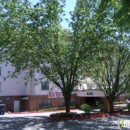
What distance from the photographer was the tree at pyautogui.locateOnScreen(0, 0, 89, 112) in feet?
56.1

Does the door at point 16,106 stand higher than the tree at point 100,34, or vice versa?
the tree at point 100,34

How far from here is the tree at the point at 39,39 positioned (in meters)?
17.1

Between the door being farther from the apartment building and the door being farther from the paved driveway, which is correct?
the paved driveway

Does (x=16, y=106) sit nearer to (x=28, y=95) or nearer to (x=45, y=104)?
(x=28, y=95)

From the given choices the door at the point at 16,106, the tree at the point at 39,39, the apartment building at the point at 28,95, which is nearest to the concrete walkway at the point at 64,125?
the tree at the point at 39,39

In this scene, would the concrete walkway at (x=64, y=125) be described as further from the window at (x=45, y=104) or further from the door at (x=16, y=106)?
the door at (x=16, y=106)

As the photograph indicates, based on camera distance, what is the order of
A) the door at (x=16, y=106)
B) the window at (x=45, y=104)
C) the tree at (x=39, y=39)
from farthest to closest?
the door at (x=16, y=106) < the window at (x=45, y=104) < the tree at (x=39, y=39)

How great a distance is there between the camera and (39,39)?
18.0 m

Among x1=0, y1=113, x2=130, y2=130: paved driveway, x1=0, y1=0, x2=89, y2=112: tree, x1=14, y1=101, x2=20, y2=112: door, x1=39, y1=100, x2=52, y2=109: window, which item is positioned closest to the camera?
x1=0, y1=113, x2=130, y2=130: paved driveway

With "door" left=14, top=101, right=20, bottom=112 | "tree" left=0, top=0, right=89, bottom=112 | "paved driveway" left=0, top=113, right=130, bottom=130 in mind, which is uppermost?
"tree" left=0, top=0, right=89, bottom=112

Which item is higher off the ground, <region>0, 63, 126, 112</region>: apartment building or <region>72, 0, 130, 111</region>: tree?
<region>72, 0, 130, 111</region>: tree

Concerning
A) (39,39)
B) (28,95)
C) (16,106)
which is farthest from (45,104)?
(39,39)

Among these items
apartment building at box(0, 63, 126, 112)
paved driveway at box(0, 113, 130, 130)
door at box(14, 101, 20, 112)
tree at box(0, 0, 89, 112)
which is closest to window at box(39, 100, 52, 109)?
apartment building at box(0, 63, 126, 112)

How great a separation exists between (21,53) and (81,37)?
530 cm
